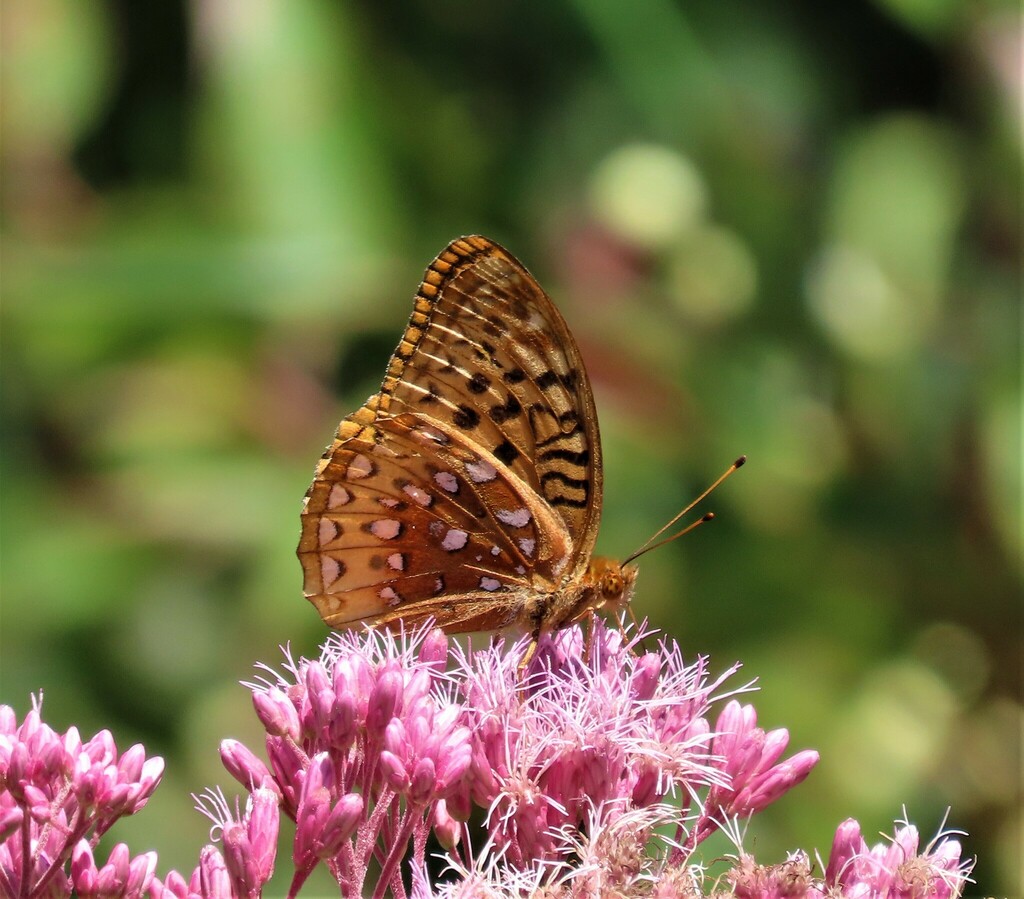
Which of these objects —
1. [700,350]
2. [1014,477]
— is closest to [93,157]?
[700,350]

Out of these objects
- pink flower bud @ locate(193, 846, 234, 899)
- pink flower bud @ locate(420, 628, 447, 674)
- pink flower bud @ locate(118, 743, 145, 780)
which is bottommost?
pink flower bud @ locate(193, 846, 234, 899)

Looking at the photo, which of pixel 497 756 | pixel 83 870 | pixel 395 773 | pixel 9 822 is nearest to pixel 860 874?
pixel 497 756

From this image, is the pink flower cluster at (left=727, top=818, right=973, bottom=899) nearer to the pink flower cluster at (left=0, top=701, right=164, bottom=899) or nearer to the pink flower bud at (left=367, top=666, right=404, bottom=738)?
the pink flower bud at (left=367, top=666, right=404, bottom=738)

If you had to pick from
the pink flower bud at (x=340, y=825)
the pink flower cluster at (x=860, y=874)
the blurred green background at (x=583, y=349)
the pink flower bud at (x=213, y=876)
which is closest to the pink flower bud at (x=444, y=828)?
the pink flower bud at (x=340, y=825)

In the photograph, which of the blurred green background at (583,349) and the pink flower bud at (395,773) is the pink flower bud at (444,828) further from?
the blurred green background at (583,349)

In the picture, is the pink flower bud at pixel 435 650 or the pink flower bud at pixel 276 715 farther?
the pink flower bud at pixel 435 650

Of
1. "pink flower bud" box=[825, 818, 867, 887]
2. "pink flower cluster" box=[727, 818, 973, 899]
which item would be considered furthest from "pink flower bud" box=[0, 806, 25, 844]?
"pink flower bud" box=[825, 818, 867, 887]

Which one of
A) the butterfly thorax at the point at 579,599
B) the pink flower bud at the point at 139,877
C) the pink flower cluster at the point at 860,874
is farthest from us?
the butterfly thorax at the point at 579,599
